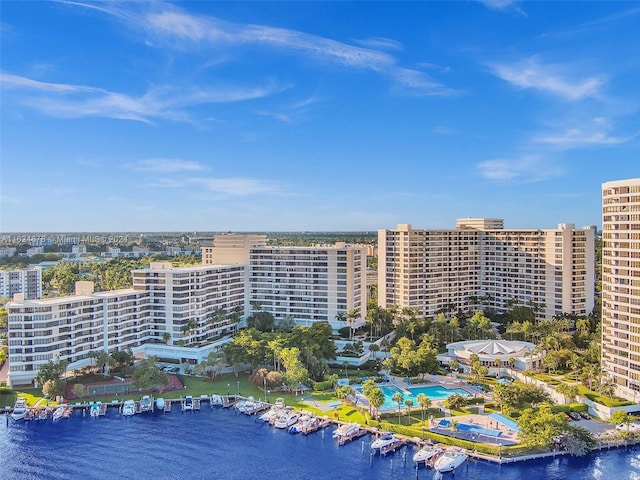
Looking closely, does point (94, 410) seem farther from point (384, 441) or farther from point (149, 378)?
point (384, 441)

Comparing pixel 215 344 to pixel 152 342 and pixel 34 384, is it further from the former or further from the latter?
pixel 34 384

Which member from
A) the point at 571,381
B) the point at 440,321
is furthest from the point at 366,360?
the point at 571,381

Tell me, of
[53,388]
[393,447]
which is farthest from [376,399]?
[53,388]

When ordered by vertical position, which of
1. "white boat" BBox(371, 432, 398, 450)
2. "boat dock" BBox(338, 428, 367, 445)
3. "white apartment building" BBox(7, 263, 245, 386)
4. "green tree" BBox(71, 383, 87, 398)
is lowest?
"boat dock" BBox(338, 428, 367, 445)

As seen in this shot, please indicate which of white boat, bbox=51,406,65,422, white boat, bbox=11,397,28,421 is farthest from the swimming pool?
white boat, bbox=11,397,28,421

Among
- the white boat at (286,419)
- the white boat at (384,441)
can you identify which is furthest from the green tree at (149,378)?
the white boat at (384,441)

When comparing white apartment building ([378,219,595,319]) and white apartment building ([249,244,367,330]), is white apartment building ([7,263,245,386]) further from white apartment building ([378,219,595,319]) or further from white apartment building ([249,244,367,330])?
white apartment building ([378,219,595,319])

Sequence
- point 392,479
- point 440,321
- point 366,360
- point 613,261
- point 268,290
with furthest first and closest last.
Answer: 1. point 268,290
2. point 440,321
3. point 366,360
4. point 613,261
5. point 392,479
